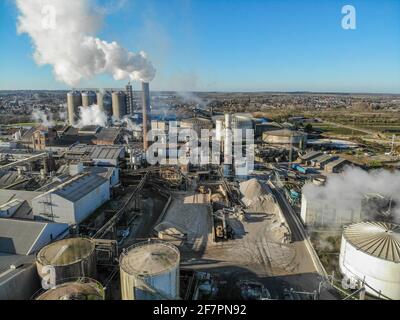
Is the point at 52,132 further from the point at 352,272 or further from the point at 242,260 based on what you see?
the point at 352,272

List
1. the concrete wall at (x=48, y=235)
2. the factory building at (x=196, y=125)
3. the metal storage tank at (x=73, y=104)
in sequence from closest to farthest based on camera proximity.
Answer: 1. the concrete wall at (x=48, y=235)
2. the factory building at (x=196, y=125)
3. the metal storage tank at (x=73, y=104)

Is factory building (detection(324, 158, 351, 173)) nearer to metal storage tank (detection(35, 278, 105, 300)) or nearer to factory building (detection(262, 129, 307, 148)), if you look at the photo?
factory building (detection(262, 129, 307, 148))

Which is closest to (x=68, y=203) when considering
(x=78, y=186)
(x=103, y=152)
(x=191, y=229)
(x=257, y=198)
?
(x=78, y=186)

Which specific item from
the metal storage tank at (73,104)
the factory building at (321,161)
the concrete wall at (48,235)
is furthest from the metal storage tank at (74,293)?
the metal storage tank at (73,104)

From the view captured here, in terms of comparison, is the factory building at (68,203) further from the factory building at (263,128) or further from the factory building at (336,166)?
the factory building at (263,128)

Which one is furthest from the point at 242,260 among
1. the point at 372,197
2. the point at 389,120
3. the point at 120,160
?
the point at 389,120

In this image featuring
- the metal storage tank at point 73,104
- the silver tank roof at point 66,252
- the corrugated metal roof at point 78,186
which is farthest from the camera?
the metal storage tank at point 73,104
